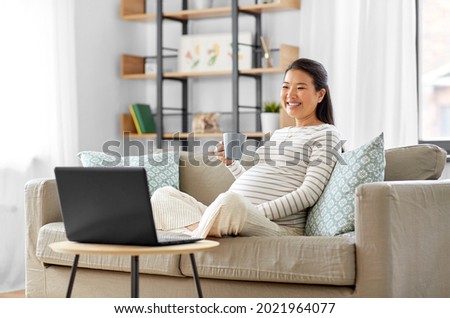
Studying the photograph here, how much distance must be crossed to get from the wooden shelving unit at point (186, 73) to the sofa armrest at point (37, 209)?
5.47 ft

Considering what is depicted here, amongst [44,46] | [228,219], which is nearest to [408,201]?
[228,219]

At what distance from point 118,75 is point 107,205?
10.9 feet

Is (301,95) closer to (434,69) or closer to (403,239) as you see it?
(403,239)

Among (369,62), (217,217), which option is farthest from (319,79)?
(369,62)

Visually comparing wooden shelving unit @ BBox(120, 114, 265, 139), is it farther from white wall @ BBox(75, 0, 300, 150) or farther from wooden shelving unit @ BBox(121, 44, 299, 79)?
wooden shelving unit @ BBox(121, 44, 299, 79)

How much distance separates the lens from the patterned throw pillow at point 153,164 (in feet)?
11.8

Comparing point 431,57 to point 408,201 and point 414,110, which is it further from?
point 408,201

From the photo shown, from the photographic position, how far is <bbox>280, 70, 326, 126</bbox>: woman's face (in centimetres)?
328

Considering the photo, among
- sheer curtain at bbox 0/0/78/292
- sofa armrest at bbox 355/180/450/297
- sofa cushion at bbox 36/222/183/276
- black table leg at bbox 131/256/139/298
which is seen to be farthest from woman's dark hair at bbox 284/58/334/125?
sheer curtain at bbox 0/0/78/292

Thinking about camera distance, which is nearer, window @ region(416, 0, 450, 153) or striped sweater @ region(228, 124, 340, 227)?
striped sweater @ region(228, 124, 340, 227)

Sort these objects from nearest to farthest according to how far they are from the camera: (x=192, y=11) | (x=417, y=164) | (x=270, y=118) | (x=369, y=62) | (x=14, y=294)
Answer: (x=417, y=164)
(x=14, y=294)
(x=369, y=62)
(x=270, y=118)
(x=192, y=11)

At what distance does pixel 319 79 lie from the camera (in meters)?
3.30

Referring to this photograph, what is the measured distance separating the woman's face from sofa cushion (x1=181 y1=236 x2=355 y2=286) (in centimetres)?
69

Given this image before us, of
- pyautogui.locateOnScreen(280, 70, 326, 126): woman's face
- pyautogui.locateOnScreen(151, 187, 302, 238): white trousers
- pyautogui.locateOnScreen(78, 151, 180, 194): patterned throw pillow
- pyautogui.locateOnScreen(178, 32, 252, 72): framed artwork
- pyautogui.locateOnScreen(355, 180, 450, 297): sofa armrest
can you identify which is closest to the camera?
pyautogui.locateOnScreen(355, 180, 450, 297): sofa armrest
